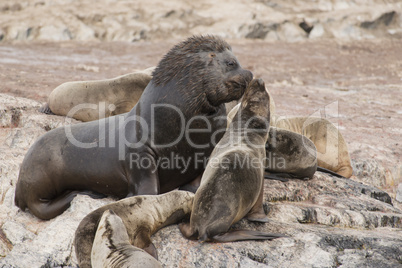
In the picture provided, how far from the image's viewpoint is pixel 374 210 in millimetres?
5082

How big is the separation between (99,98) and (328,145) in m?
3.24

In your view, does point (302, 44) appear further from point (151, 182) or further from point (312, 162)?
point (151, 182)

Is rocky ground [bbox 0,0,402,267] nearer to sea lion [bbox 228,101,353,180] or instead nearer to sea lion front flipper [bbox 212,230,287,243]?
sea lion front flipper [bbox 212,230,287,243]

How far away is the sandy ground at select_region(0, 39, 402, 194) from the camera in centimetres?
901

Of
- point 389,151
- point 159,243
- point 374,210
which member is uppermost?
point 159,243

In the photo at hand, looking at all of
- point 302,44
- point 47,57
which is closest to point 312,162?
point 47,57

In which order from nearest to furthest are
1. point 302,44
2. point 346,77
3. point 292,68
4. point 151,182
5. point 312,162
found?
point 151,182
point 312,162
point 346,77
point 292,68
point 302,44

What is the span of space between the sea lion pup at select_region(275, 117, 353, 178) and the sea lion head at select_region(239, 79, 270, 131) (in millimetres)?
1703

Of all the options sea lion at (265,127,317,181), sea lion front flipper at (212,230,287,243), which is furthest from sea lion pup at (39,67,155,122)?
sea lion front flipper at (212,230,287,243)

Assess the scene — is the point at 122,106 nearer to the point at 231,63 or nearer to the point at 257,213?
the point at 231,63

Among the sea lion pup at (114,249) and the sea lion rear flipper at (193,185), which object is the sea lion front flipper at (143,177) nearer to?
the sea lion rear flipper at (193,185)

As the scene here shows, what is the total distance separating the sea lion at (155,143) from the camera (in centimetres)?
446

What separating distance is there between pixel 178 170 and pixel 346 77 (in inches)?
507

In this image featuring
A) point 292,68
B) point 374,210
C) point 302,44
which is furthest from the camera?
point 302,44
